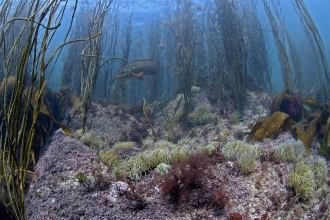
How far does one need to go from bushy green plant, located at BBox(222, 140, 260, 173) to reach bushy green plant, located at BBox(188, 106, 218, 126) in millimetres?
3855

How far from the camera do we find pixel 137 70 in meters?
8.41

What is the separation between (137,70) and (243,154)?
579cm

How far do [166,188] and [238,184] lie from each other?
102 centimetres

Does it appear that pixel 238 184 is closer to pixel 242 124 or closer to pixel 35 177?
pixel 35 177

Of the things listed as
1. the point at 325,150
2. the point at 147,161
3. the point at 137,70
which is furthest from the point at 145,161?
the point at 137,70

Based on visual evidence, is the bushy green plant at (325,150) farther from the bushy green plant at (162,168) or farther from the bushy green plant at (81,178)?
the bushy green plant at (81,178)

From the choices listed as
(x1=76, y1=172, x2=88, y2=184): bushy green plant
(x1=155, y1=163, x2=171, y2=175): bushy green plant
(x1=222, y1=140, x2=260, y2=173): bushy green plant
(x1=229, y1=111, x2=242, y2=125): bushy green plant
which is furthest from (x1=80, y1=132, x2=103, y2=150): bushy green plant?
(x1=229, y1=111, x2=242, y2=125): bushy green plant

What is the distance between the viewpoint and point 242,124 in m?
7.94

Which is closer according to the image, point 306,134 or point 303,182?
point 303,182

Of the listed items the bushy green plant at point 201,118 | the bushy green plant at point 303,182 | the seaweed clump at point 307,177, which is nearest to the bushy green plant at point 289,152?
the seaweed clump at point 307,177

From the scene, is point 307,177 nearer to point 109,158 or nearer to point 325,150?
point 325,150

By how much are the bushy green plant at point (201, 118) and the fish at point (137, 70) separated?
2.22 metres

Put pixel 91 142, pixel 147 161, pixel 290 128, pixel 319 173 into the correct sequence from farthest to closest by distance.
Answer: pixel 290 128, pixel 91 142, pixel 147 161, pixel 319 173

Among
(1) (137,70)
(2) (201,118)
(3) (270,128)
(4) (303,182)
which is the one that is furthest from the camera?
(1) (137,70)
